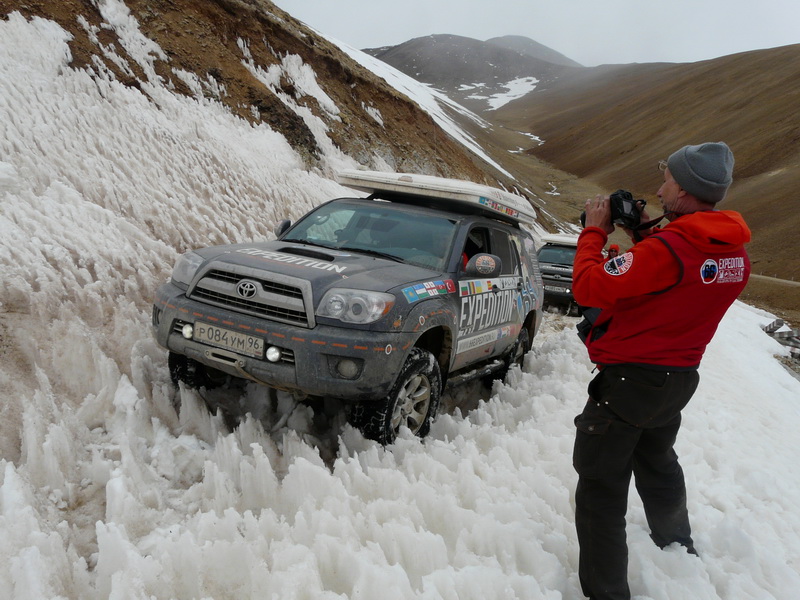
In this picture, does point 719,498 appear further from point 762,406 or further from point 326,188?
point 326,188

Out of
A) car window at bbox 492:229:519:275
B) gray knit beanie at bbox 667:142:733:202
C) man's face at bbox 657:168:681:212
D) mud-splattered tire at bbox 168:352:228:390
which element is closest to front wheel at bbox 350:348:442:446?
mud-splattered tire at bbox 168:352:228:390

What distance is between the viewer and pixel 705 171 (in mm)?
2697

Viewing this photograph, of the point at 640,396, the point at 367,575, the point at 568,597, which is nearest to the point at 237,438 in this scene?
the point at 367,575

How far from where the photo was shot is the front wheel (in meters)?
3.99

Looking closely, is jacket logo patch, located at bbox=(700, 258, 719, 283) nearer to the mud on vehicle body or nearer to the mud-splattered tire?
the mud on vehicle body

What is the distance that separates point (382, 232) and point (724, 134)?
66.4 m

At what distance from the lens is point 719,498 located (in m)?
4.09

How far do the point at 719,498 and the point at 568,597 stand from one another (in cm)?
Answer: 176

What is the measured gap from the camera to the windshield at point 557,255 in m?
12.9

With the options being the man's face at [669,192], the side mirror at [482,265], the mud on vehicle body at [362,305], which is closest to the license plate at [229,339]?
the mud on vehicle body at [362,305]

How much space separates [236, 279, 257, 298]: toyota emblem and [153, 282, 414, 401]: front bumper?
0.14 meters

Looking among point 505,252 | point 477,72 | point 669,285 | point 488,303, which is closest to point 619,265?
point 669,285

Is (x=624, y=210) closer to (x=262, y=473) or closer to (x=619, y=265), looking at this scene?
(x=619, y=265)

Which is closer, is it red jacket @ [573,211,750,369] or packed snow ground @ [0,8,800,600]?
red jacket @ [573,211,750,369]
